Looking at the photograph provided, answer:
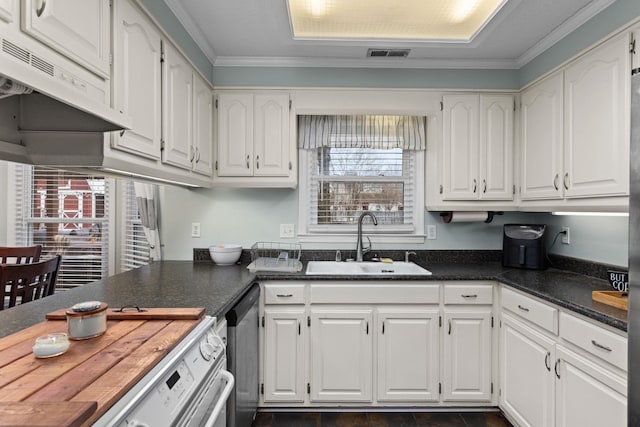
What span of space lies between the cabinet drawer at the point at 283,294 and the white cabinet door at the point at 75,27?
148cm

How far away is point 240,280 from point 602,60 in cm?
229

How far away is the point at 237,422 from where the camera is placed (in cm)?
172

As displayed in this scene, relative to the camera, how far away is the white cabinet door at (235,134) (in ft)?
8.37

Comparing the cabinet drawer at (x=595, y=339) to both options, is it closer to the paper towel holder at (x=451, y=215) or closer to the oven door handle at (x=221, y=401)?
the paper towel holder at (x=451, y=215)

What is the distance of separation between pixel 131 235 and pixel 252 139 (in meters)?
1.48

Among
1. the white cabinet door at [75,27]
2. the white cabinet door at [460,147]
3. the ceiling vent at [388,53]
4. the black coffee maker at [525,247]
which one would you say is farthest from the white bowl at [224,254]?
the black coffee maker at [525,247]

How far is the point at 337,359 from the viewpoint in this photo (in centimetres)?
227

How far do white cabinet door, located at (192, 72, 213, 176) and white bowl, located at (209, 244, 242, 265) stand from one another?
0.57 metres

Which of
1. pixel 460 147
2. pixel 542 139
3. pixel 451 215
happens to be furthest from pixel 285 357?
pixel 542 139

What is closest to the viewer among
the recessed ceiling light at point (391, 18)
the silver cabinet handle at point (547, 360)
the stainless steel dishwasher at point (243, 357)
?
the stainless steel dishwasher at point (243, 357)

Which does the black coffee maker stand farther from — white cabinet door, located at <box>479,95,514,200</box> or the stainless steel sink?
the stainless steel sink

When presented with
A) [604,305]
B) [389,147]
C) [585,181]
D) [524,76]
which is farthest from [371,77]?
[604,305]

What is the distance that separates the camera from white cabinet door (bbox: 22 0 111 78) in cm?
98

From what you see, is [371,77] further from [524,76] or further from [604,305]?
[604,305]
